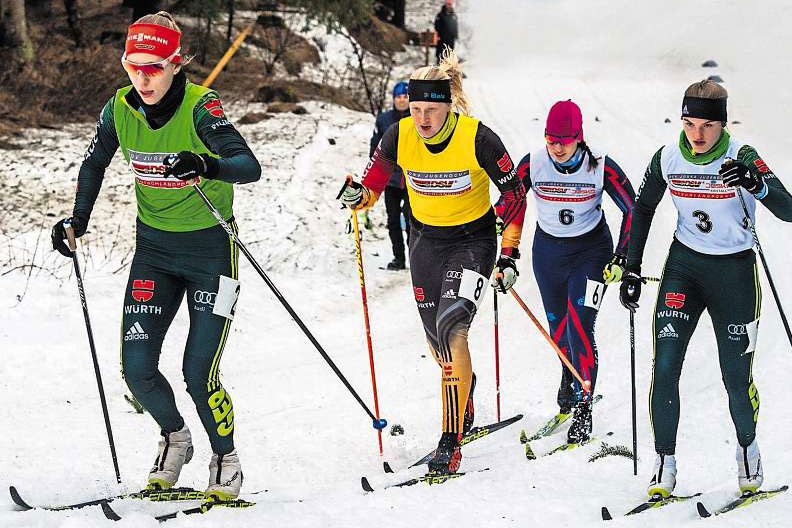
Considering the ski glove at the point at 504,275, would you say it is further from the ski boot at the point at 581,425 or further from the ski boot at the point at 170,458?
the ski boot at the point at 170,458

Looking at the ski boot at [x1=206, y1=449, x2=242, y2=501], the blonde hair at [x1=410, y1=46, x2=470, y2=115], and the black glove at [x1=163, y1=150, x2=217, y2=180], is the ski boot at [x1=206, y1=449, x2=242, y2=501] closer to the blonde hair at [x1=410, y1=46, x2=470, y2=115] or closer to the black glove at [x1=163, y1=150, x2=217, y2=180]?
the black glove at [x1=163, y1=150, x2=217, y2=180]

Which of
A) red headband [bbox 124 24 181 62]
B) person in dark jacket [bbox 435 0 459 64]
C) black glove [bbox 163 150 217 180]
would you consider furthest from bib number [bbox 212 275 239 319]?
person in dark jacket [bbox 435 0 459 64]

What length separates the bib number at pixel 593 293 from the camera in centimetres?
693

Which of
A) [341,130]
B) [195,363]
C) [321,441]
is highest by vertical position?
[341,130]

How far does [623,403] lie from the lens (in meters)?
7.64

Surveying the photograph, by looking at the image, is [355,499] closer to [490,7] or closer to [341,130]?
[341,130]

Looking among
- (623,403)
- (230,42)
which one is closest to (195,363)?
(623,403)

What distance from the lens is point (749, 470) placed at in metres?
5.43

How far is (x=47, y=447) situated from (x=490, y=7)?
33.2 meters

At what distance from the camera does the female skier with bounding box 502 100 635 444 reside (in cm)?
678

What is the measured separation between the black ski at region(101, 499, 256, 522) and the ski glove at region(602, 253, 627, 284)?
2.61 meters

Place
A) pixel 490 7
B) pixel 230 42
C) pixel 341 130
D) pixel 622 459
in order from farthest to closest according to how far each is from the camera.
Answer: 1. pixel 490 7
2. pixel 230 42
3. pixel 341 130
4. pixel 622 459

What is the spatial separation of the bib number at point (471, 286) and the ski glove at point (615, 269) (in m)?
0.82

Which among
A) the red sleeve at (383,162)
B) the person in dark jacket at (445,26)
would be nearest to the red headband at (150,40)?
the red sleeve at (383,162)
